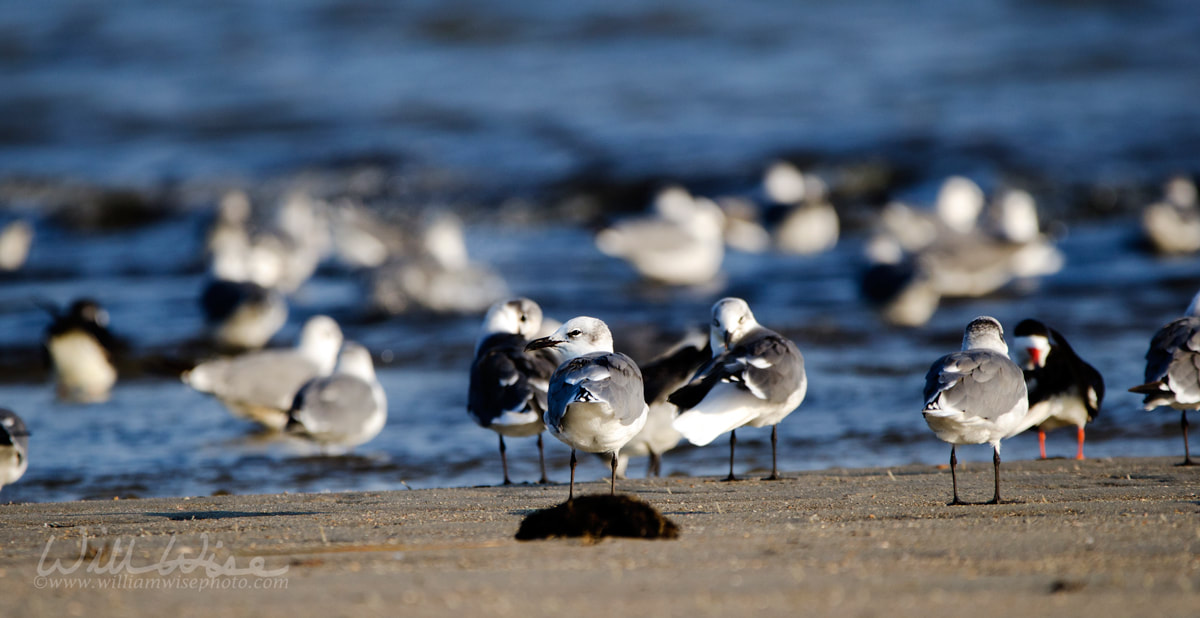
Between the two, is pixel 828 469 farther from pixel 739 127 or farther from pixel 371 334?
pixel 739 127

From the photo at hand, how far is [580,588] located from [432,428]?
16.0ft

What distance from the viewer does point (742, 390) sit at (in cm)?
557

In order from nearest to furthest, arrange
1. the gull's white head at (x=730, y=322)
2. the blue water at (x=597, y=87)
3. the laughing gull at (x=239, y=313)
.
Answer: the gull's white head at (x=730, y=322)
the laughing gull at (x=239, y=313)
the blue water at (x=597, y=87)

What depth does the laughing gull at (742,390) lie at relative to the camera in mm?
5469

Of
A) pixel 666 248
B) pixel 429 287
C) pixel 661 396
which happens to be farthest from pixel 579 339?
pixel 666 248

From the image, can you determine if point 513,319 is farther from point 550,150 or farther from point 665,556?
point 550,150

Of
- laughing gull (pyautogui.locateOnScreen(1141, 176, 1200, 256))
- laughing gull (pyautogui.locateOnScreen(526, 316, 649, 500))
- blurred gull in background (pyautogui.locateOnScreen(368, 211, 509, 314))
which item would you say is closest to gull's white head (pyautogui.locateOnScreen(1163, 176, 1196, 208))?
laughing gull (pyautogui.locateOnScreen(1141, 176, 1200, 256))

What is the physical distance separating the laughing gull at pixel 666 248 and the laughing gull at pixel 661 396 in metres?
7.59

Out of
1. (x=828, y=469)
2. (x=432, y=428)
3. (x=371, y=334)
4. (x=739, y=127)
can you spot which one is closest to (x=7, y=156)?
(x=739, y=127)

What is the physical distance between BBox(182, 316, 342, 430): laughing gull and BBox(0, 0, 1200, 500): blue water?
0.62 ft

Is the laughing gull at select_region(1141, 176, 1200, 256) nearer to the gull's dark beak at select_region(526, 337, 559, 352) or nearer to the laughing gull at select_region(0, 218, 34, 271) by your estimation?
the gull's dark beak at select_region(526, 337, 559, 352)

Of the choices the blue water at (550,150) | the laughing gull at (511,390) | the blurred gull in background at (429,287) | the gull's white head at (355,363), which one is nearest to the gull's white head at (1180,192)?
the blue water at (550,150)

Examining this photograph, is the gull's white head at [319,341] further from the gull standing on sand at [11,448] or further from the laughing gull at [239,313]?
the gull standing on sand at [11,448]

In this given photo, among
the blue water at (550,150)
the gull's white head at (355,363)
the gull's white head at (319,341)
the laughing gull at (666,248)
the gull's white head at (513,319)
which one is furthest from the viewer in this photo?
the laughing gull at (666,248)
